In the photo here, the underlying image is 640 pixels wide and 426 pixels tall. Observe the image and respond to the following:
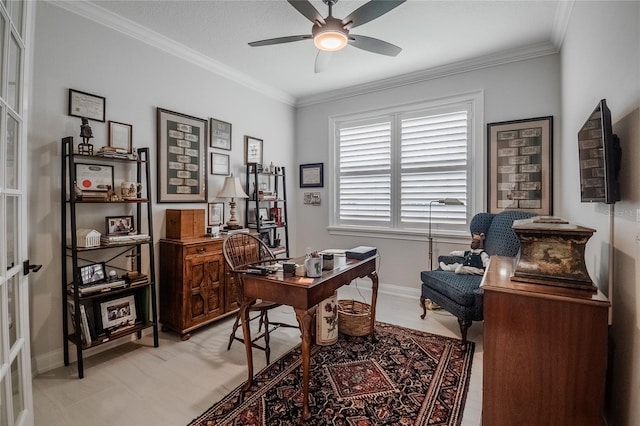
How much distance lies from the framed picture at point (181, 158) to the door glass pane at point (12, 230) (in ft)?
5.23

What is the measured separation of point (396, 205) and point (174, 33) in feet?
10.3

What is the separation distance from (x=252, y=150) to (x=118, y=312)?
2408mm

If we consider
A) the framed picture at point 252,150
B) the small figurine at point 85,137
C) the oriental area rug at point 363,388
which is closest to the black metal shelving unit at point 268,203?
the framed picture at point 252,150

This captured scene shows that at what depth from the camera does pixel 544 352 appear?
1301mm

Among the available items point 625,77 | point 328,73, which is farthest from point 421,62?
point 625,77

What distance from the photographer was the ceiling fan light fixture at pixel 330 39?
2.17 metres

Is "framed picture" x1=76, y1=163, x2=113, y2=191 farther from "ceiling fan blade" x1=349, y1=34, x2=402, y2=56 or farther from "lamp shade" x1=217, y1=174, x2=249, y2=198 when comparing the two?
"ceiling fan blade" x1=349, y1=34, x2=402, y2=56

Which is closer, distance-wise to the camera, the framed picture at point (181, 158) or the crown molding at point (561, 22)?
the crown molding at point (561, 22)

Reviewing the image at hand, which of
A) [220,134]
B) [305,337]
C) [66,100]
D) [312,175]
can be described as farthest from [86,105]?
[312,175]

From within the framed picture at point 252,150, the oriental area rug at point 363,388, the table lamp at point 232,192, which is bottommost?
the oriental area rug at point 363,388

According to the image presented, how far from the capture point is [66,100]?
2404 millimetres

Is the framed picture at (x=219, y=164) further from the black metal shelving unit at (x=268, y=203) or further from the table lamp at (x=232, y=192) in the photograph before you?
the black metal shelving unit at (x=268, y=203)

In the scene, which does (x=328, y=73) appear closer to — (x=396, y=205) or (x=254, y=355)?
(x=396, y=205)

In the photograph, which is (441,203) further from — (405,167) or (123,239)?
(123,239)
